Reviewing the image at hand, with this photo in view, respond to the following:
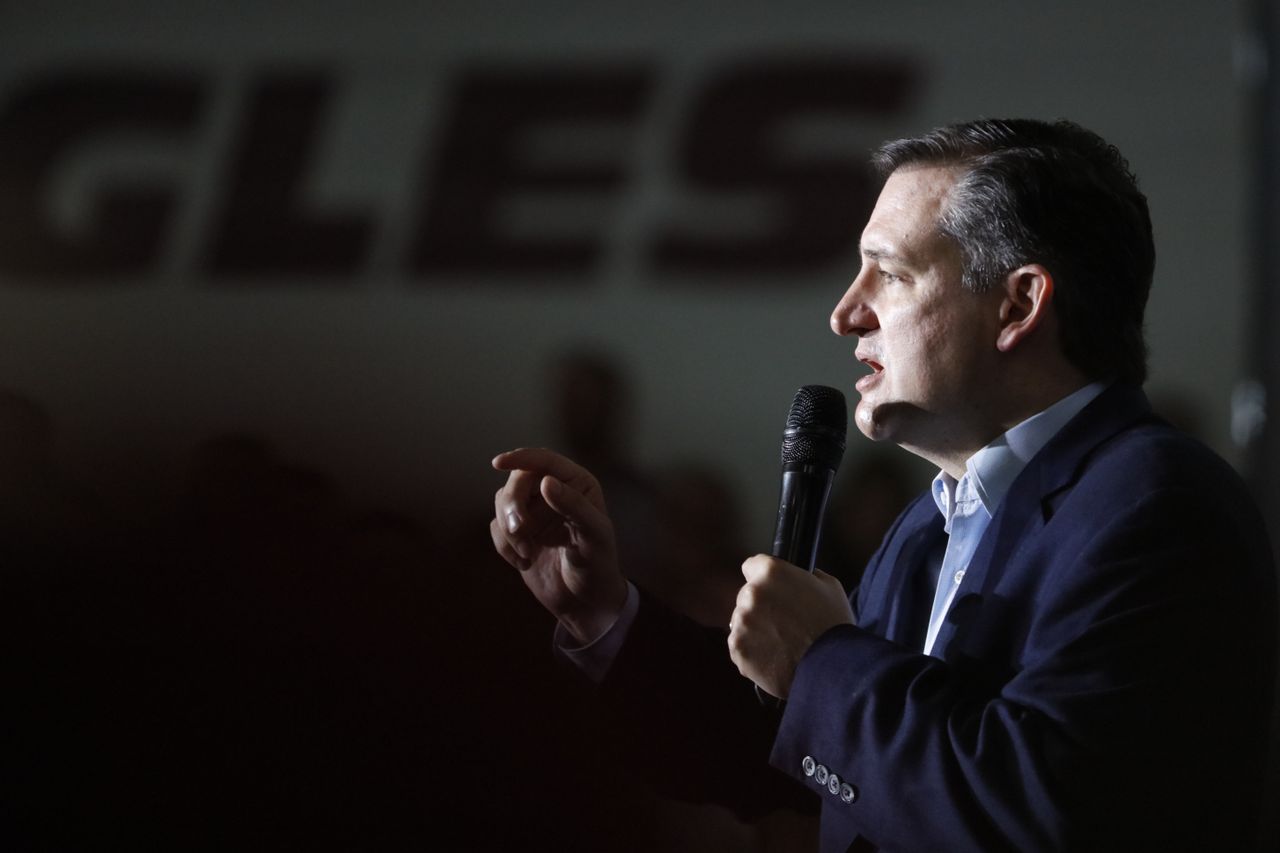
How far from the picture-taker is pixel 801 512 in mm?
1152

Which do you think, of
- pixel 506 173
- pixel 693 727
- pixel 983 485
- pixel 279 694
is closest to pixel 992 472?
pixel 983 485

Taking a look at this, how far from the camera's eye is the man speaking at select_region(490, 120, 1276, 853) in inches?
33.7

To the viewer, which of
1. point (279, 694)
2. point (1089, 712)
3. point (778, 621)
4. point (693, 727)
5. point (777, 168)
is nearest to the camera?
point (1089, 712)

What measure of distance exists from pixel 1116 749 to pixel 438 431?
2635 mm

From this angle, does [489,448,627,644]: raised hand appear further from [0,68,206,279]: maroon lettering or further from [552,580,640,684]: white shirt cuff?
[0,68,206,279]: maroon lettering

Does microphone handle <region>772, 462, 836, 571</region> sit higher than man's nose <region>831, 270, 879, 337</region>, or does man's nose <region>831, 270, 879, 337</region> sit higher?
man's nose <region>831, 270, 879, 337</region>

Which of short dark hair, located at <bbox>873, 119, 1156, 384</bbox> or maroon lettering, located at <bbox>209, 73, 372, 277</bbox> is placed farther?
maroon lettering, located at <bbox>209, 73, 372, 277</bbox>

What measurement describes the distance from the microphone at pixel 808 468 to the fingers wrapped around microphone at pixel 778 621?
0.11 meters

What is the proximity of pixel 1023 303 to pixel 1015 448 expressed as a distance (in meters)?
0.14

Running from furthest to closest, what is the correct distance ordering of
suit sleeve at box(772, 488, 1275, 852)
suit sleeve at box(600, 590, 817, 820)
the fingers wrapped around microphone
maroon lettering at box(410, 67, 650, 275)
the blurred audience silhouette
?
maroon lettering at box(410, 67, 650, 275)
the blurred audience silhouette
suit sleeve at box(600, 590, 817, 820)
the fingers wrapped around microphone
suit sleeve at box(772, 488, 1275, 852)

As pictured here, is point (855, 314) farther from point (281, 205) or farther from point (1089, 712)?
point (281, 205)

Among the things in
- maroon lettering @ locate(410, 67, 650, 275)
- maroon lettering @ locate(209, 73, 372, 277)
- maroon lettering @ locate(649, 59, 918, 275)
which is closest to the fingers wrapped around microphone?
maroon lettering @ locate(649, 59, 918, 275)

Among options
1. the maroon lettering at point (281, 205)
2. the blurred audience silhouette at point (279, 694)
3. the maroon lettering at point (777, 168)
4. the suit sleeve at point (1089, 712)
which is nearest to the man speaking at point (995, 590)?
the suit sleeve at point (1089, 712)

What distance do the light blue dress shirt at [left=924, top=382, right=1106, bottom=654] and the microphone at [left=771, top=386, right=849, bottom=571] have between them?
128 millimetres
